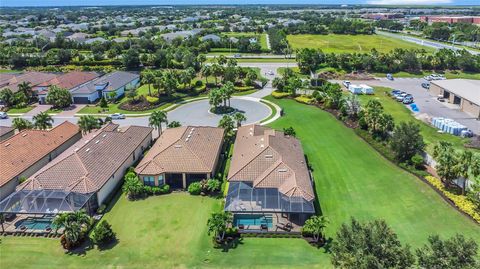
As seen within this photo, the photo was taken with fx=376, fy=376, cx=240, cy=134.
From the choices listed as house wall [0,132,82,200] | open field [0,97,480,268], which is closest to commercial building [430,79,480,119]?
open field [0,97,480,268]

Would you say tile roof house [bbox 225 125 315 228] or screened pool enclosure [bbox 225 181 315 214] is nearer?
screened pool enclosure [bbox 225 181 315 214]

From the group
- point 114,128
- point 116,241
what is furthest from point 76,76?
point 116,241

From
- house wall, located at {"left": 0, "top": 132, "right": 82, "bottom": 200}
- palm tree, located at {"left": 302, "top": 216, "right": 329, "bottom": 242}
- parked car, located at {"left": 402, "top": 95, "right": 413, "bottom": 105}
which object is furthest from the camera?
parked car, located at {"left": 402, "top": 95, "right": 413, "bottom": 105}

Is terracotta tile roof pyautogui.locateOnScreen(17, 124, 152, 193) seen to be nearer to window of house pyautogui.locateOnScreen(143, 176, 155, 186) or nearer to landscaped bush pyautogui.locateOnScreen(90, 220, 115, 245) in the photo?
window of house pyautogui.locateOnScreen(143, 176, 155, 186)

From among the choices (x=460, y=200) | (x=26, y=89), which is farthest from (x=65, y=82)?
(x=460, y=200)

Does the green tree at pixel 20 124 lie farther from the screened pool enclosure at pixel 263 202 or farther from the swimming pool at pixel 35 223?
the screened pool enclosure at pixel 263 202

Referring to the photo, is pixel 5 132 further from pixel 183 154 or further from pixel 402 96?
pixel 402 96
